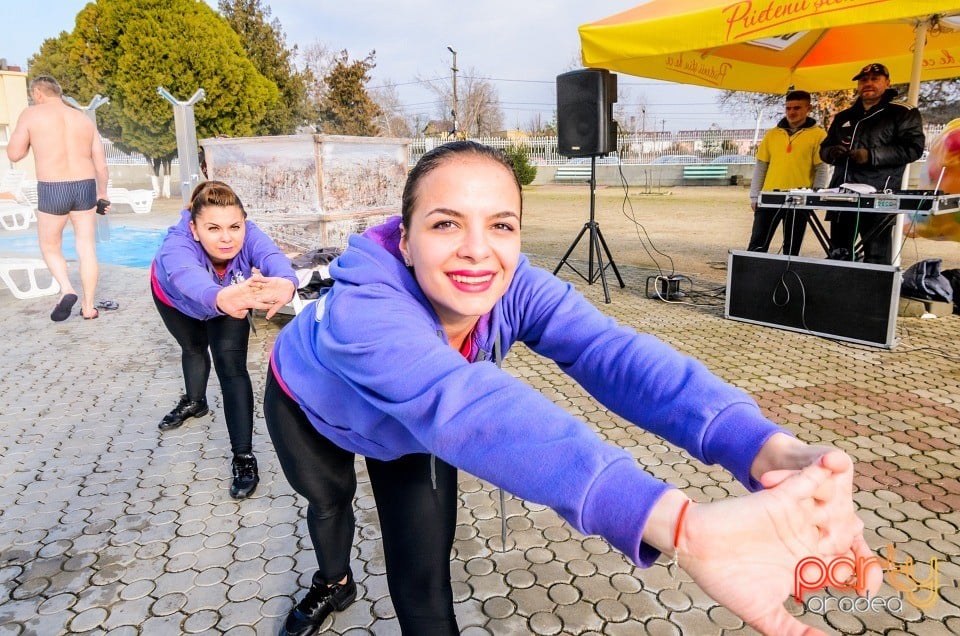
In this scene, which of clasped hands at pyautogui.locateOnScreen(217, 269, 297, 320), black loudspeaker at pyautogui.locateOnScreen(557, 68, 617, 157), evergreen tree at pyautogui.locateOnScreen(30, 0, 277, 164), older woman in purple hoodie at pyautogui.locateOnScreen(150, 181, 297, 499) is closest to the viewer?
clasped hands at pyautogui.locateOnScreen(217, 269, 297, 320)

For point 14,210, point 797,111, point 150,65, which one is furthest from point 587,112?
point 150,65

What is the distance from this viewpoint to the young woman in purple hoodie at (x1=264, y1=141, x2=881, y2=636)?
0.91 m

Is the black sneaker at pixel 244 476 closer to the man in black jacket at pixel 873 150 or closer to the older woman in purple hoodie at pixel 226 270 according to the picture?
the older woman in purple hoodie at pixel 226 270

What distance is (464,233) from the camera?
4.70ft

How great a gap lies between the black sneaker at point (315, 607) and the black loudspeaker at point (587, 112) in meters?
6.21

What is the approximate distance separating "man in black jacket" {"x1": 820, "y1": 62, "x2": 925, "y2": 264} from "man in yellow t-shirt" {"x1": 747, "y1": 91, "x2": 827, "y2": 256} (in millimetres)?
592

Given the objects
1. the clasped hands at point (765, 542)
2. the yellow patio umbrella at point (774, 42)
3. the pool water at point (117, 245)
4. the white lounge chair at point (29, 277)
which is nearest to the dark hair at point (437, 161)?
the clasped hands at point (765, 542)

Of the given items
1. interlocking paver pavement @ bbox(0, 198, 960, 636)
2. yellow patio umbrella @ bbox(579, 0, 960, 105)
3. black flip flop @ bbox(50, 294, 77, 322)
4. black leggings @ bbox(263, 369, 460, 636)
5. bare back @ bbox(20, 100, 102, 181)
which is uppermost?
yellow patio umbrella @ bbox(579, 0, 960, 105)

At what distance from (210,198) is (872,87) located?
6327mm

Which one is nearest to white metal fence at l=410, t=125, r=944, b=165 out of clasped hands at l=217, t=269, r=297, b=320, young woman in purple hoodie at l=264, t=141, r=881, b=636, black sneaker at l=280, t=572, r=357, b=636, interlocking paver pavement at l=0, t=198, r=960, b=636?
interlocking paver pavement at l=0, t=198, r=960, b=636

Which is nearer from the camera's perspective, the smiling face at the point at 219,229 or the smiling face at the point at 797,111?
the smiling face at the point at 219,229

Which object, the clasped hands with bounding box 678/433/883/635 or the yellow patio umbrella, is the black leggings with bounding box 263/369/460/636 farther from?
the yellow patio umbrella

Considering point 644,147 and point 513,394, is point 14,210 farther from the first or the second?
A: point 644,147

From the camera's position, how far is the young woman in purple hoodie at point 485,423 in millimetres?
908
